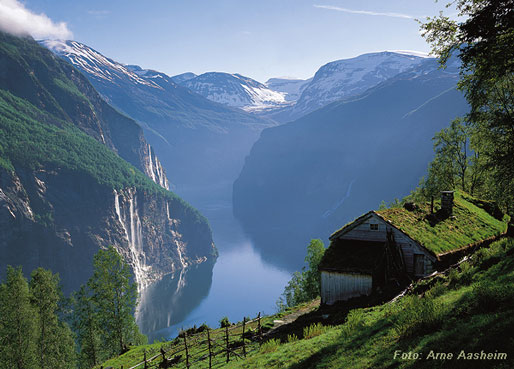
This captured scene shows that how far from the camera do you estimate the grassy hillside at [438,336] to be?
29.6 feet

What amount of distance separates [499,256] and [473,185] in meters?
36.4

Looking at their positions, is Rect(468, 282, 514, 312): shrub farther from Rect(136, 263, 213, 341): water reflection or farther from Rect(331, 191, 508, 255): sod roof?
Rect(136, 263, 213, 341): water reflection

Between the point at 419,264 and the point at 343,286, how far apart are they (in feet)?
21.1

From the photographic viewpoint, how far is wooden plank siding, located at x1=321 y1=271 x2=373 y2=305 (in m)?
27.5

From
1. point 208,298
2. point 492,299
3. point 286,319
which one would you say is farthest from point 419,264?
point 208,298

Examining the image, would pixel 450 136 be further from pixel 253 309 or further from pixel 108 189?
pixel 108 189

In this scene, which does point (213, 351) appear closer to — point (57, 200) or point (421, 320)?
point (421, 320)

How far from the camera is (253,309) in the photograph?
141 m

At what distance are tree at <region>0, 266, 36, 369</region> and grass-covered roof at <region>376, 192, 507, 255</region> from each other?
137 feet

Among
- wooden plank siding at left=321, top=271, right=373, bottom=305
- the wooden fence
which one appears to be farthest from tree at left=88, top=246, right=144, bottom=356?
wooden plank siding at left=321, top=271, right=373, bottom=305

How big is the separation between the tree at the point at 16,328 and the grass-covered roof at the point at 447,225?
41.6 m

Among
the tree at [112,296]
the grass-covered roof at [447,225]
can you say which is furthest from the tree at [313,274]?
the tree at [112,296]

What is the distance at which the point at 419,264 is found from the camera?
91.9 ft

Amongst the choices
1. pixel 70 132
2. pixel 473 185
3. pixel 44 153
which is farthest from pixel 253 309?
pixel 70 132
